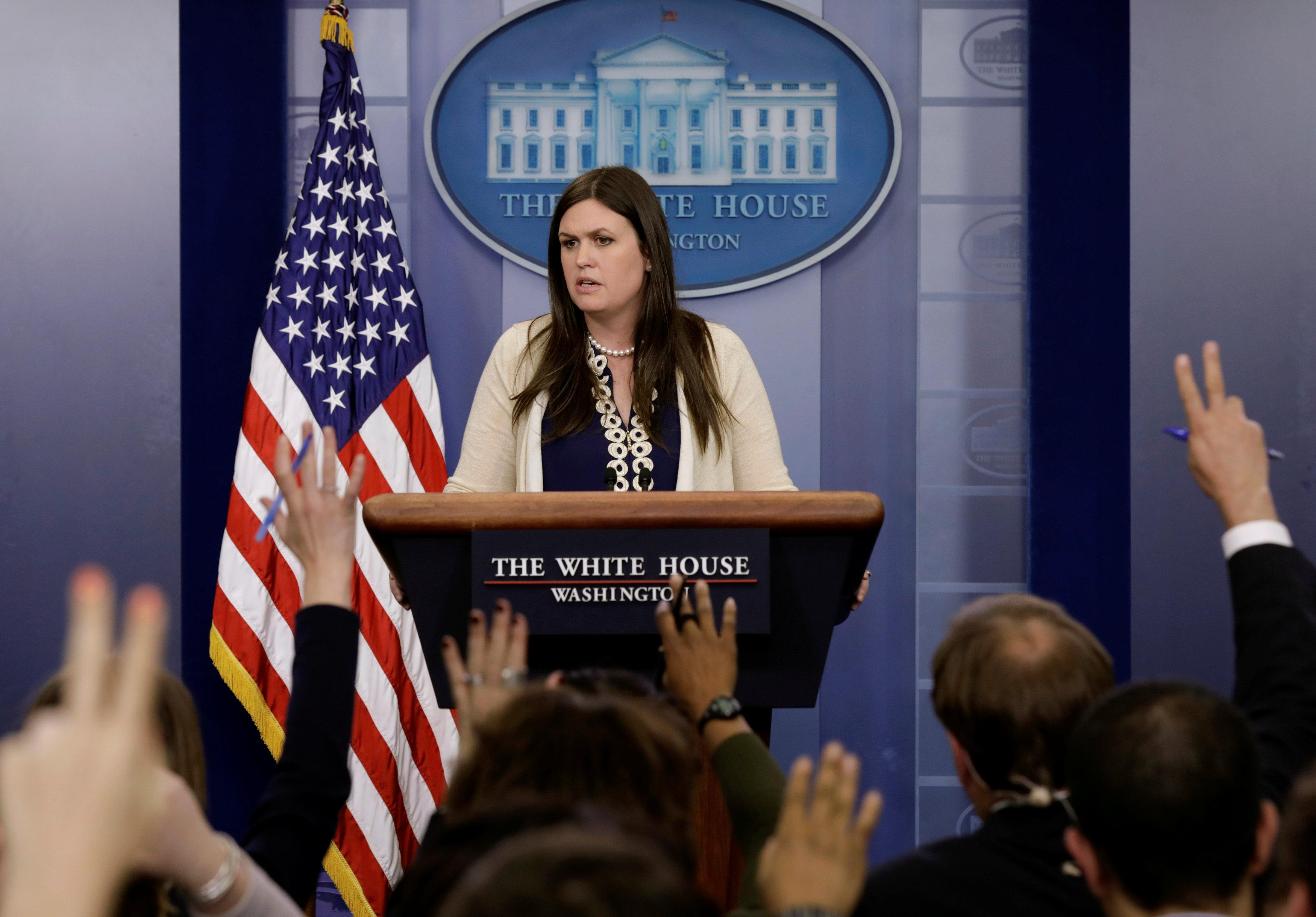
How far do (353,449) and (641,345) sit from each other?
1147mm

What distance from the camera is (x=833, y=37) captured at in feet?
11.8

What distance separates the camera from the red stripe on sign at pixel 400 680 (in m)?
3.20

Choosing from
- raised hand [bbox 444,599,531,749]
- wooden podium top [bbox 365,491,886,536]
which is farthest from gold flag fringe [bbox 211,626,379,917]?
raised hand [bbox 444,599,531,749]

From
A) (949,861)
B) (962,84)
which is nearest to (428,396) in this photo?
(962,84)

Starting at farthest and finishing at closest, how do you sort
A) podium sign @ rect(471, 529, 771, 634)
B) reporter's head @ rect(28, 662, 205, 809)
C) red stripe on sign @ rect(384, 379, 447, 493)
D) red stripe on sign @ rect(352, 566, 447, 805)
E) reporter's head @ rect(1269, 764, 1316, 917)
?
red stripe on sign @ rect(384, 379, 447, 493)
red stripe on sign @ rect(352, 566, 447, 805)
podium sign @ rect(471, 529, 771, 634)
reporter's head @ rect(28, 662, 205, 809)
reporter's head @ rect(1269, 764, 1316, 917)

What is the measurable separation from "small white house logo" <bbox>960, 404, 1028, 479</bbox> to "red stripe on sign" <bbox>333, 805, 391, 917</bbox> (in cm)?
207

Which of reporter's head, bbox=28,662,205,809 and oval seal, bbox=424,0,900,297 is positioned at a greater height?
oval seal, bbox=424,0,900,297

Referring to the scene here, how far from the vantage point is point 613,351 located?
2.48 m

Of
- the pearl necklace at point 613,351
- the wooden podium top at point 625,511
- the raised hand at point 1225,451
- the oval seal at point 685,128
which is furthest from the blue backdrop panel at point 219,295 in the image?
the raised hand at point 1225,451

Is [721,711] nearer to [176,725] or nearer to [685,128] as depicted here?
[176,725]

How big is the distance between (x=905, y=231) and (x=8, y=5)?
100.0 inches

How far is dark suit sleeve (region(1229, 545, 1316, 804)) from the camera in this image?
1255 millimetres

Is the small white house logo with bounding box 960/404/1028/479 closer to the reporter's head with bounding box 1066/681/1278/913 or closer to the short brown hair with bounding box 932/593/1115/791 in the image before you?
the short brown hair with bounding box 932/593/1115/791

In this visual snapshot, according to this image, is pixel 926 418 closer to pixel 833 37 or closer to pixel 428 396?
pixel 833 37
